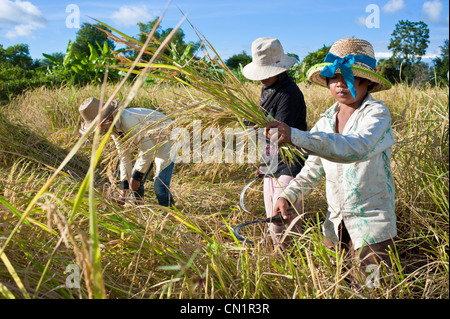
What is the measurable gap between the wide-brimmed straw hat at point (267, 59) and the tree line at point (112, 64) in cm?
46

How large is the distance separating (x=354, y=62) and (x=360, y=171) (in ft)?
1.46

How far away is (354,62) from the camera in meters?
1.46

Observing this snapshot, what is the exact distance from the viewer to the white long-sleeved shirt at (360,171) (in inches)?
49.1

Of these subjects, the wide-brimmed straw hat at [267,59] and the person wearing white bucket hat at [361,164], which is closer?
the person wearing white bucket hat at [361,164]

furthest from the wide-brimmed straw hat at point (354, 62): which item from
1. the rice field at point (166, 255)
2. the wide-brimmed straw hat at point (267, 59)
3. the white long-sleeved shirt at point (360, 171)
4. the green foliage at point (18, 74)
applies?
the green foliage at point (18, 74)

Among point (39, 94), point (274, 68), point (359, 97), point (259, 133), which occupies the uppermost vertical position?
point (39, 94)

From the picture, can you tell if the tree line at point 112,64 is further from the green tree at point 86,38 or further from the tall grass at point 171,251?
the green tree at point 86,38

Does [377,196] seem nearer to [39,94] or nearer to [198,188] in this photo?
[198,188]

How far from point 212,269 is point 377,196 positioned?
746 mm

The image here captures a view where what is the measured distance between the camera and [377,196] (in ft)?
4.91

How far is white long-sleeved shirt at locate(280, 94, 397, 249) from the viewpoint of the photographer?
1247mm

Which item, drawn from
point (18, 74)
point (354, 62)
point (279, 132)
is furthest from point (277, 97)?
point (18, 74)
